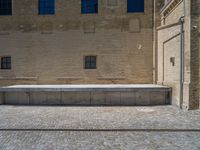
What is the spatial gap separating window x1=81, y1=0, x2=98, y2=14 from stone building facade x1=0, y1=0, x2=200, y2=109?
16 cm

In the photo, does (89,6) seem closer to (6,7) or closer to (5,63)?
(6,7)

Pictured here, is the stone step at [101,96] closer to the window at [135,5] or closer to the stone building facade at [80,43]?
the stone building facade at [80,43]

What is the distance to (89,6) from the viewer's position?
16812mm

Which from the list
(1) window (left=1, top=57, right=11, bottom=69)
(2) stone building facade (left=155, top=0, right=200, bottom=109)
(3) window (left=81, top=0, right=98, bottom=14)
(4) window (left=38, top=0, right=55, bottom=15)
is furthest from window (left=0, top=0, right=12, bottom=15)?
(2) stone building facade (left=155, top=0, right=200, bottom=109)

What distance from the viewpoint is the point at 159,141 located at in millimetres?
6621

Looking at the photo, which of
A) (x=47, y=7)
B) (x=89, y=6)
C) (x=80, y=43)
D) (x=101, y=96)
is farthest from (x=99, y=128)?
(x=47, y=7)

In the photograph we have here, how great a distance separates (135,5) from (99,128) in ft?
36.7

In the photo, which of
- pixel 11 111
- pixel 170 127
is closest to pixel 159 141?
pixel 170 127

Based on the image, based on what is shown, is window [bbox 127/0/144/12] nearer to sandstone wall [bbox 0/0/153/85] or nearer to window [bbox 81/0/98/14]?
sandstone wall [bbox 0/0/153/85]

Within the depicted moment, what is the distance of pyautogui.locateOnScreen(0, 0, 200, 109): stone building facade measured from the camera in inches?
653

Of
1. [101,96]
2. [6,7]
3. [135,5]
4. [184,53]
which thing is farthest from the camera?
[6,7]

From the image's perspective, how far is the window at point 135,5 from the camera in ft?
54.7

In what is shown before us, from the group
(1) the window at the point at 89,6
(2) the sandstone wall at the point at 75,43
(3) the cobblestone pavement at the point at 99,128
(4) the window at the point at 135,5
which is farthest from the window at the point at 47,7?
(3) the cobblestone pavement at the point at 99,128

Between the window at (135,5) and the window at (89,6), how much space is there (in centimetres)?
230
